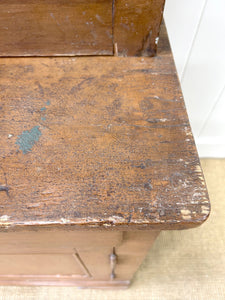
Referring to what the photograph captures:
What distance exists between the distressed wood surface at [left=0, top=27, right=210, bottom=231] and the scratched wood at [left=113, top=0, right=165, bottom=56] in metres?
0.02

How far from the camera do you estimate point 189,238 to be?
1043 millimetres

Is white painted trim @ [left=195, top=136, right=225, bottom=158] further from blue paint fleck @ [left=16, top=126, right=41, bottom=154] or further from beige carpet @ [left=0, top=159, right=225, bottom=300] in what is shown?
blue paint fleck @ [left=16, top=126, right=41, bottom=154]

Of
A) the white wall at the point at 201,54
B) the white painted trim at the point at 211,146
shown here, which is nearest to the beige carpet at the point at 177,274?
the white painted trim at the point at 211,146

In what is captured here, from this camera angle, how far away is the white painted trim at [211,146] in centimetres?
111

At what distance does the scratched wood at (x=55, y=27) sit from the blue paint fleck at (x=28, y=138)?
179 mm

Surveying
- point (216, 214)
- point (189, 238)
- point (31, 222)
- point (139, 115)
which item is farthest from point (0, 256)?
point (216, 214)

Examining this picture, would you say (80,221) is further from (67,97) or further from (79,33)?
(79,33)

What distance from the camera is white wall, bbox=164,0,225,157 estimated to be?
58 cm

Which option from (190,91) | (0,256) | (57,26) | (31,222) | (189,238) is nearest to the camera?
(31,222)

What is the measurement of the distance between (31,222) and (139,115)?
0.78 ft

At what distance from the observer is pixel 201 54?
70 centimetres

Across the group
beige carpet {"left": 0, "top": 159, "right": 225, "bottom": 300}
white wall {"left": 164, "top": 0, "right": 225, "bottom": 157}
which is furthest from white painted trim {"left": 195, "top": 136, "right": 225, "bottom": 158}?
beige carpet {"left": 0, "top": 159, "right": 225, "bottom": 300}

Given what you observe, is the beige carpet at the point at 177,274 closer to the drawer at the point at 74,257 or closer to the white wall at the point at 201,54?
the drawer at the point at 74,257

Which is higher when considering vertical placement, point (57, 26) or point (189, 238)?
point (57, 26)
